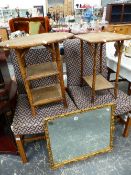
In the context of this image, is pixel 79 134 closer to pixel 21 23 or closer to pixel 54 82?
pixel 54 82

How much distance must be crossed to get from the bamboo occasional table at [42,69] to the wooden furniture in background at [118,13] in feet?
10.9

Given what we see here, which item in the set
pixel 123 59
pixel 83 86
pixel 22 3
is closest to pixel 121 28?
pixel 22 3

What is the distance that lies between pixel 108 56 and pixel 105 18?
2963mm

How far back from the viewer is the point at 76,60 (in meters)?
1.67

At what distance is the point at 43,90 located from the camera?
5.05ft

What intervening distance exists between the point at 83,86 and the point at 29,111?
641 millimetres

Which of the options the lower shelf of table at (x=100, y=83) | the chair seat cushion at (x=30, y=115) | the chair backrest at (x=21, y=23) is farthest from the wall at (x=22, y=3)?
the chair seat cushion at (x=30, y=115)

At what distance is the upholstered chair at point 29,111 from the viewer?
1.31 metres

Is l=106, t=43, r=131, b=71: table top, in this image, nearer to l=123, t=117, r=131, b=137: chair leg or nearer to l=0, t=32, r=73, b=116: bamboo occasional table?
l=123, t=117, r=131, b=137: chair leg

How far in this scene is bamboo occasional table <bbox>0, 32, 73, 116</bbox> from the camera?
1090 millimetres

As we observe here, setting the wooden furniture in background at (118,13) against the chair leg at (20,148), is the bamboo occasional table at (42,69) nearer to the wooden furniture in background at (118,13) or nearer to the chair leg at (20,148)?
the chair leg at (20,148)

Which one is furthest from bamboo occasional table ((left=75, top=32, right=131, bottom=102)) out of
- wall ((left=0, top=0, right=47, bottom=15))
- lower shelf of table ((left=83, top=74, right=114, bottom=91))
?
wall ((left=0, top=0, right=47, bottom=15))

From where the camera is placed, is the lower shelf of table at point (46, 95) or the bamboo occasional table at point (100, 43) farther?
the lower shelf of table at point (46, 95)

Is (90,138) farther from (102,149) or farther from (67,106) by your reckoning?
(67,106)
